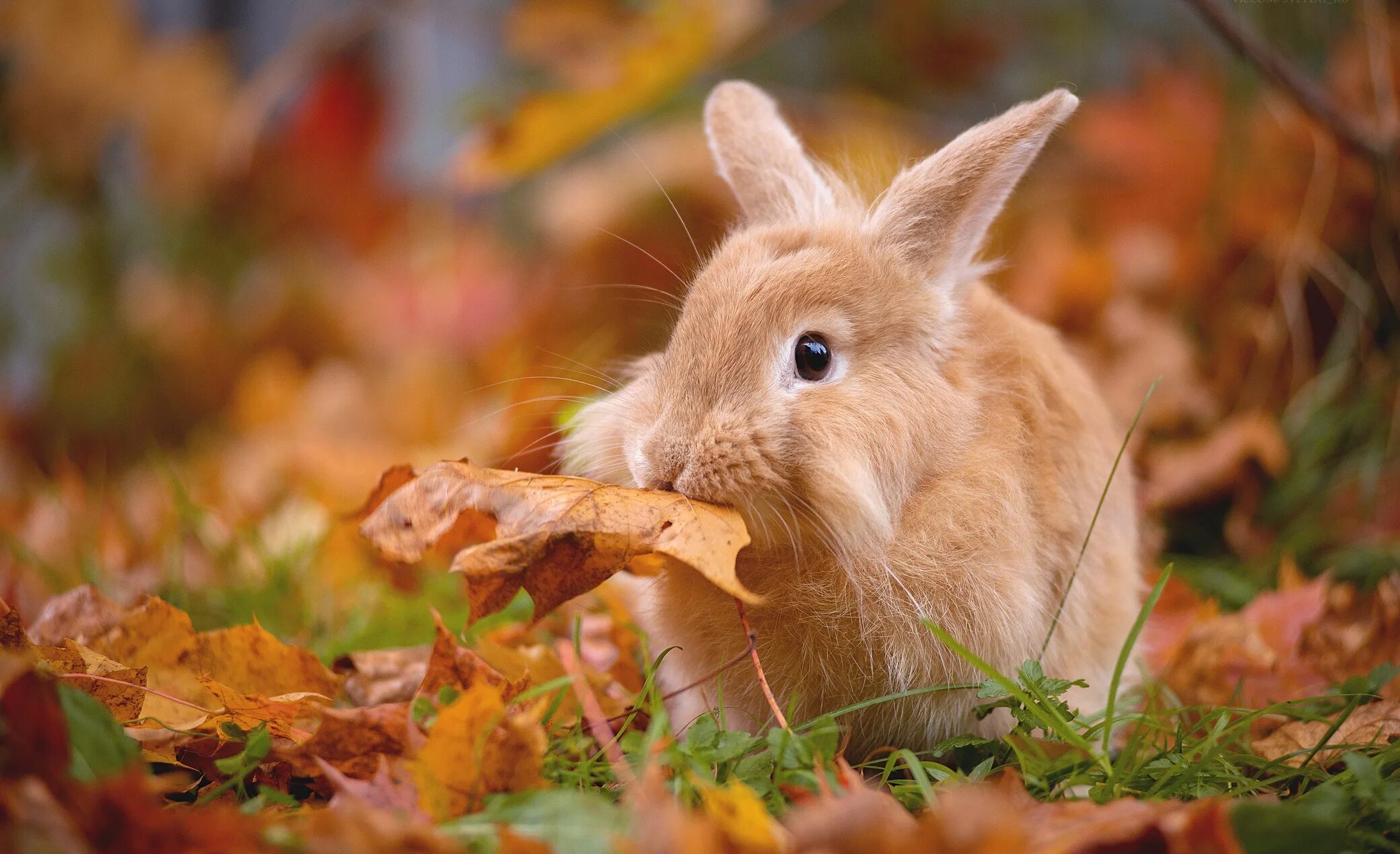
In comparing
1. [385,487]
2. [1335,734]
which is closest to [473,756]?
[385,487]

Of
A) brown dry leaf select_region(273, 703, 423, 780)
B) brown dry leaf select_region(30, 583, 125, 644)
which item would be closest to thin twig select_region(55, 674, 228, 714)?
brown dry leaf select_region(273, 703, 423, 780)

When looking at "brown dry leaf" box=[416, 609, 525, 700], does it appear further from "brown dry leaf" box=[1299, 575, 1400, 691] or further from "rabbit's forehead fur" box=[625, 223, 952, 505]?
"brown dry leaf" box=[1299, 575, 1400, 691]

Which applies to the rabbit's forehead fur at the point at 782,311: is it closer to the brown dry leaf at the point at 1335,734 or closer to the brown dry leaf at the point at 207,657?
the brown dry leaf at the point at 207,657

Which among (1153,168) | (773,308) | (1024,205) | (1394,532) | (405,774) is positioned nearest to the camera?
(405,774)

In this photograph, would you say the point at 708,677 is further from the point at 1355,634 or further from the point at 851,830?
the point at 1355,634

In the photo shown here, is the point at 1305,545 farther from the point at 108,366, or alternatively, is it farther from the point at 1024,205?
the point at 108,366

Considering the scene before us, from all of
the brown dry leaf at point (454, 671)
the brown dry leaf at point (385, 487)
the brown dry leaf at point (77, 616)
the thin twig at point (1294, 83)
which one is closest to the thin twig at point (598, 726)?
the brown dry leaf at point (454, 671)

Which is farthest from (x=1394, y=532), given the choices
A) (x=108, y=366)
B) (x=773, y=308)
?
(x=108, y=366)
